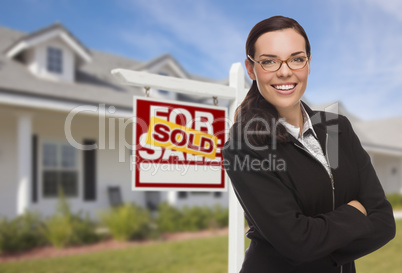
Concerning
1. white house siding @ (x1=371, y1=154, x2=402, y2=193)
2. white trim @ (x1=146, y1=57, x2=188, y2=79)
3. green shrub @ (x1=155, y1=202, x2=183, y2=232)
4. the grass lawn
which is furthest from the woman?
white house siding @ (x1=371, y1=154, x2=402, y2=193)

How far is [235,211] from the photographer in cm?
244

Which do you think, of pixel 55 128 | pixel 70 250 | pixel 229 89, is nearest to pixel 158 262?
pixel 70 250

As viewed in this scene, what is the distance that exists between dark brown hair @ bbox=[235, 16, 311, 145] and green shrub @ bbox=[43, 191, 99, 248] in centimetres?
702

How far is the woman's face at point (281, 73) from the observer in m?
1.41

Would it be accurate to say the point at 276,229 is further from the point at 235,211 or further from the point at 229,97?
the point at 229,97

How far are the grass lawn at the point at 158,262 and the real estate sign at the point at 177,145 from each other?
11.5 ft

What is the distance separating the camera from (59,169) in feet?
34.0

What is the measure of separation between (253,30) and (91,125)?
1029 cm

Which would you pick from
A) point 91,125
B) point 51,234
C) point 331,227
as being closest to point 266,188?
point 331,227

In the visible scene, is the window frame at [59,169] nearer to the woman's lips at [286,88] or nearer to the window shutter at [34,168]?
the window shutter at [34,168]

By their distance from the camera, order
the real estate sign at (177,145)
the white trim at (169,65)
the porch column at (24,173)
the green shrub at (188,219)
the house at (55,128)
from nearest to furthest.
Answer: the real estate sign at (177,145)
the porch column at (24,173)
the house at (55,128)
the green shrub at (188,219)
the white trim at (169,65)

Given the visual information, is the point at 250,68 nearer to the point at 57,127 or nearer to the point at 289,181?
the point at 289,181

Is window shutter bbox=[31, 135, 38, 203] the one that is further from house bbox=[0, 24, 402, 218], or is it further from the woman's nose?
the woman's nose

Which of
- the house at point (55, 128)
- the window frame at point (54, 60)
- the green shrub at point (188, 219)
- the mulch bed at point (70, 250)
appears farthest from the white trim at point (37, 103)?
the green shrub at point (188, 219)
